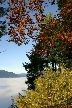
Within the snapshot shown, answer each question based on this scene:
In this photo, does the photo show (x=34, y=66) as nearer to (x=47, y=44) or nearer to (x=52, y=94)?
(x=52, y=94)

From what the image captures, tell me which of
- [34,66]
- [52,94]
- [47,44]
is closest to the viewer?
[47,44]

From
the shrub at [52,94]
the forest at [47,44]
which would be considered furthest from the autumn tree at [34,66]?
the shrub at [52,94]

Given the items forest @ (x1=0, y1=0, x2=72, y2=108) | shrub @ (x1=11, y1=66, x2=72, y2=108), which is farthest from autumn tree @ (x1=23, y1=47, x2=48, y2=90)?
shrub @ (x1=11, y1=66, x2=72, y2=108)

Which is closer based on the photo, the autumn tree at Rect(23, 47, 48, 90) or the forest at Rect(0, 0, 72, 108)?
the forest at Rect(0, 0, 72, 108)

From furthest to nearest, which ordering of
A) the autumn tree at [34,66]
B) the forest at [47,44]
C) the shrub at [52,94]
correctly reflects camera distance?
the autumn tree at [34,66] → the shrub at [52,94] → the forest at [47,44]

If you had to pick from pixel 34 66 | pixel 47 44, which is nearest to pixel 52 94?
pixel 47 44

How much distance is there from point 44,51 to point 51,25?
129 cm

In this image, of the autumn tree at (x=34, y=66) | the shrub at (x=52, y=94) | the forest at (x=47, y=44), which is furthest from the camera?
the autumn tree at (x=34, y=66)

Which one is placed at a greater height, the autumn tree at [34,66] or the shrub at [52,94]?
the autumn tree at [34,66]

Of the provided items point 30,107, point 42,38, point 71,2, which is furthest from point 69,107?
point 71,2

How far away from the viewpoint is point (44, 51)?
8.48 meters

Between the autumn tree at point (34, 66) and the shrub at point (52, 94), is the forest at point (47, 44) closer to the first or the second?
the shrub at point (52, 94)

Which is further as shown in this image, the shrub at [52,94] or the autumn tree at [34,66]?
the autumn tree at [34,66]

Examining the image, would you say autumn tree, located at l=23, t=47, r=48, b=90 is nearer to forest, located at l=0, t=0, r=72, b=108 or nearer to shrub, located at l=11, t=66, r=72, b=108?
forest, located at l=0, t=0, r=72, b=108
